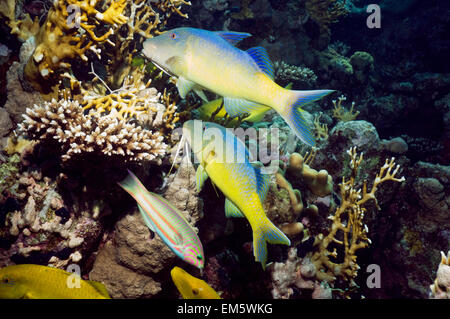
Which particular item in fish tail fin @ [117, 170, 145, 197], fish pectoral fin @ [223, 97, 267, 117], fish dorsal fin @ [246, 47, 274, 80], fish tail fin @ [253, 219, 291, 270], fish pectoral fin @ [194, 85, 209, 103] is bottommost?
fish tail fin @ [253, 219, 291, 270]

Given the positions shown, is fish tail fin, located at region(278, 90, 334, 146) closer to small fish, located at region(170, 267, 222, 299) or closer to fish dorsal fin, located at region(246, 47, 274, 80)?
fish dorsal fin, located at region(246, 47, 274, 80)

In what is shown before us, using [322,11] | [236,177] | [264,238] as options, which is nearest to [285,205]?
[264,238]

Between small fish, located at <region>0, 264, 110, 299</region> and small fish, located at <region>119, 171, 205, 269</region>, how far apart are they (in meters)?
0.87

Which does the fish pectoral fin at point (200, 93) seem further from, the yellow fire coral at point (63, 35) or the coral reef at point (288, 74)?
the coral reef at point (288, 74)

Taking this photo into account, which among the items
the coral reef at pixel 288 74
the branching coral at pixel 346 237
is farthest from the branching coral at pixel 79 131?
the coral reef at pixel 288 74

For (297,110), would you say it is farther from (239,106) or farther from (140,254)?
(140,254)

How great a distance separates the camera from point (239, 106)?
2.39 metres

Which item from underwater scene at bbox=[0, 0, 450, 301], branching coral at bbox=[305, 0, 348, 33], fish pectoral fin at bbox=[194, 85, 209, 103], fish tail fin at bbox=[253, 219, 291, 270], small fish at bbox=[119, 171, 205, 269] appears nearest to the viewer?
small fish at bbox=[119, 171, 205, 269]

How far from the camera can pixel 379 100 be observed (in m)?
11.3

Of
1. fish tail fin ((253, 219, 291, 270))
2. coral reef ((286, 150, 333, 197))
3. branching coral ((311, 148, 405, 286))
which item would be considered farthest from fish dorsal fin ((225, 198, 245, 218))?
branching coral ((311, 148, 405, 286))

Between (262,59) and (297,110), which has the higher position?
(262,59)

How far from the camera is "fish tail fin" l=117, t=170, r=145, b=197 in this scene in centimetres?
202

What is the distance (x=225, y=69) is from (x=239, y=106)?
0.37 m
